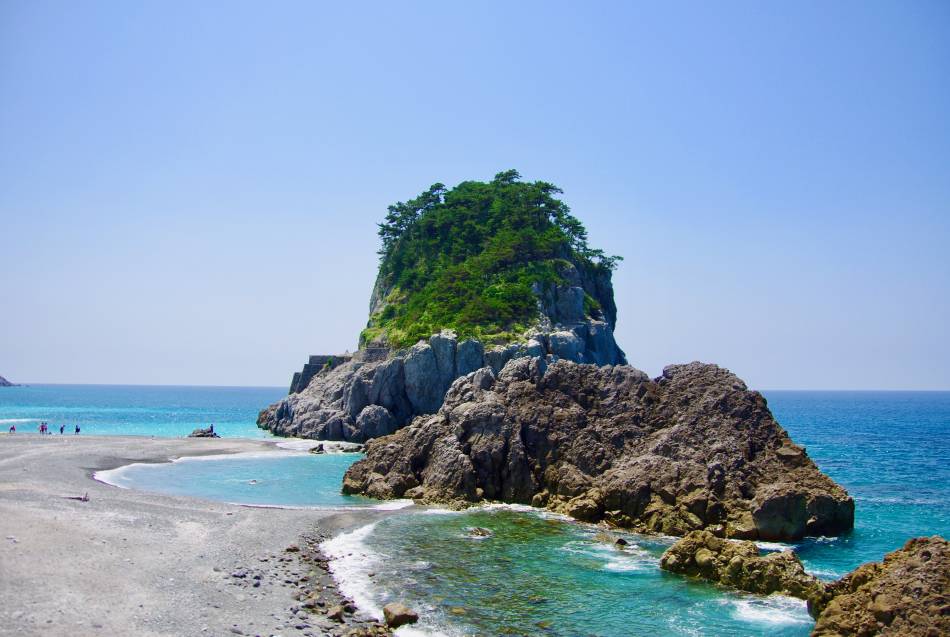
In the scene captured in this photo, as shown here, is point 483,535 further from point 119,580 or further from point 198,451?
point 198,451

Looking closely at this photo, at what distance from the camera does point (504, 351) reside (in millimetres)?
70000

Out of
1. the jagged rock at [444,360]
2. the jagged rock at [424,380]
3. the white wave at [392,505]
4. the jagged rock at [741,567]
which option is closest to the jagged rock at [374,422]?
the jagged rock at [424,380]

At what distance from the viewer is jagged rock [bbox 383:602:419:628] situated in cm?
1973

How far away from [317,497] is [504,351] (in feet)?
104

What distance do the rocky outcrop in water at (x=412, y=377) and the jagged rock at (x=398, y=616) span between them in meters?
49.0

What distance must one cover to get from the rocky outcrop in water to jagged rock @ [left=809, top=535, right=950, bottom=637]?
49.7 meters

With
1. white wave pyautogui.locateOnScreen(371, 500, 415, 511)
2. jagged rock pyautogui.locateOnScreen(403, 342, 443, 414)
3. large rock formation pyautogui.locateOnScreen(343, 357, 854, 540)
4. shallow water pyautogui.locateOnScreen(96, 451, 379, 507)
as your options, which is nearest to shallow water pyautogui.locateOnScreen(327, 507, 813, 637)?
large rock formation pyautogui.locateOnScreen(343, 357, 854, 540)

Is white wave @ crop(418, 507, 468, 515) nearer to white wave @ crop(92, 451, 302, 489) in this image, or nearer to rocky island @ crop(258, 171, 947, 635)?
rocky island @ crop(258, 171, 947, 635)

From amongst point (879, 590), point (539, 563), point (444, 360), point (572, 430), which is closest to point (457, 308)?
point (444, 360)

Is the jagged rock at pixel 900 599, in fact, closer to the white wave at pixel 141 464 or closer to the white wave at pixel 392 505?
the white wave at pixel 392 505

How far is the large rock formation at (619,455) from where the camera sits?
3350 centimetres

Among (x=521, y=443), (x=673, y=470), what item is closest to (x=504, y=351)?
(x=521, y=443)

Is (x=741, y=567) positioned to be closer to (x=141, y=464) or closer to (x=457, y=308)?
(x=141, y=464)

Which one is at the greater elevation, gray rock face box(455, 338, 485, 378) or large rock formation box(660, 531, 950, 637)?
gray rock face box(455, 338, 485, 378)
